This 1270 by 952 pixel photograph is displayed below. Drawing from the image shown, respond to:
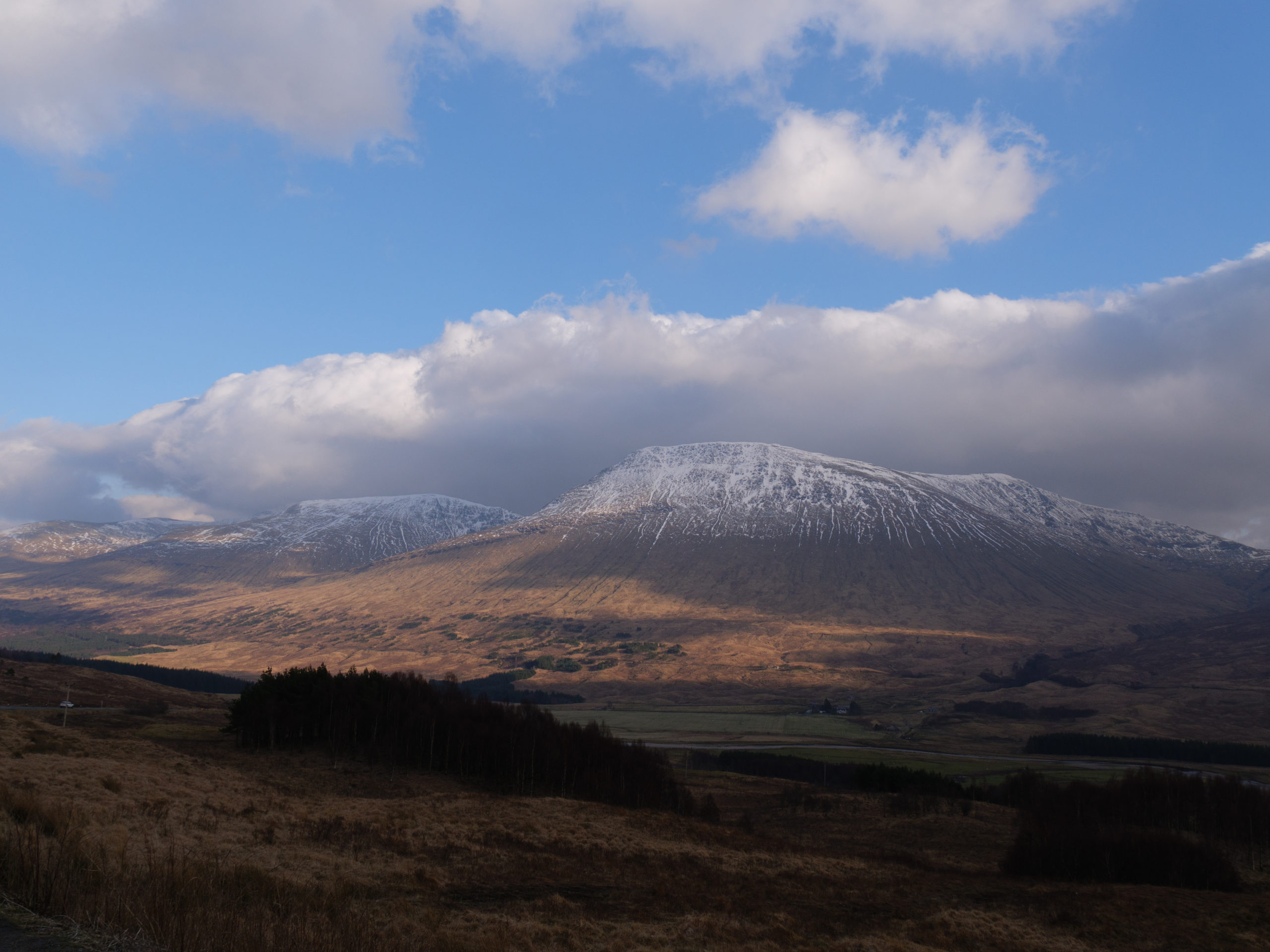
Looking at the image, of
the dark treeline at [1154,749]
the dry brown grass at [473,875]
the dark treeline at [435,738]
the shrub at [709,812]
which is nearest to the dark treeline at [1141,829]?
the dry brown grass at [473,875]

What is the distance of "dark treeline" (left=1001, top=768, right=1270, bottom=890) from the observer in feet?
208

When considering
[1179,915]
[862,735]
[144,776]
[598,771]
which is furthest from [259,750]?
[862,735]

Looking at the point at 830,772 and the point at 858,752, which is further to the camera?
the point at 858,752

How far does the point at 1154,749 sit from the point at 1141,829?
134 m

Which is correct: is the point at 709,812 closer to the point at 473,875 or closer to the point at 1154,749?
the point at 473,875

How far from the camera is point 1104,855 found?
6506 centimetres

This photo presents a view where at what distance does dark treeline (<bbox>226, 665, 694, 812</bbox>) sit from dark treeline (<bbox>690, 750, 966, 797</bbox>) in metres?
38.2

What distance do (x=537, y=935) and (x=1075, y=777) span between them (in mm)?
141917

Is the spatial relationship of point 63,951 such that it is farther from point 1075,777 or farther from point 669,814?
point 1075,777

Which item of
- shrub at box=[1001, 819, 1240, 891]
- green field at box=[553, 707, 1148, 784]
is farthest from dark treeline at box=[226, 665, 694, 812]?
shrub at box=[1001, 819, 1240, 891]

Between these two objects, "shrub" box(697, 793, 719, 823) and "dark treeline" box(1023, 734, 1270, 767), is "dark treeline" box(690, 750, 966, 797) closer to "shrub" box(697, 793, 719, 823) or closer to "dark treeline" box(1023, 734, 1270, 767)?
"shrub" box(697, 793, 719, 823)

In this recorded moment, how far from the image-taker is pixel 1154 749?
179250 mm

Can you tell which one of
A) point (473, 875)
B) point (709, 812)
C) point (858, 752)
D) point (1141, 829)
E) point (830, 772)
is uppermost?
point (473, 875)

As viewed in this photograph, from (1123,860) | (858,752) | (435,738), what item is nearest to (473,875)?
(435,738)
